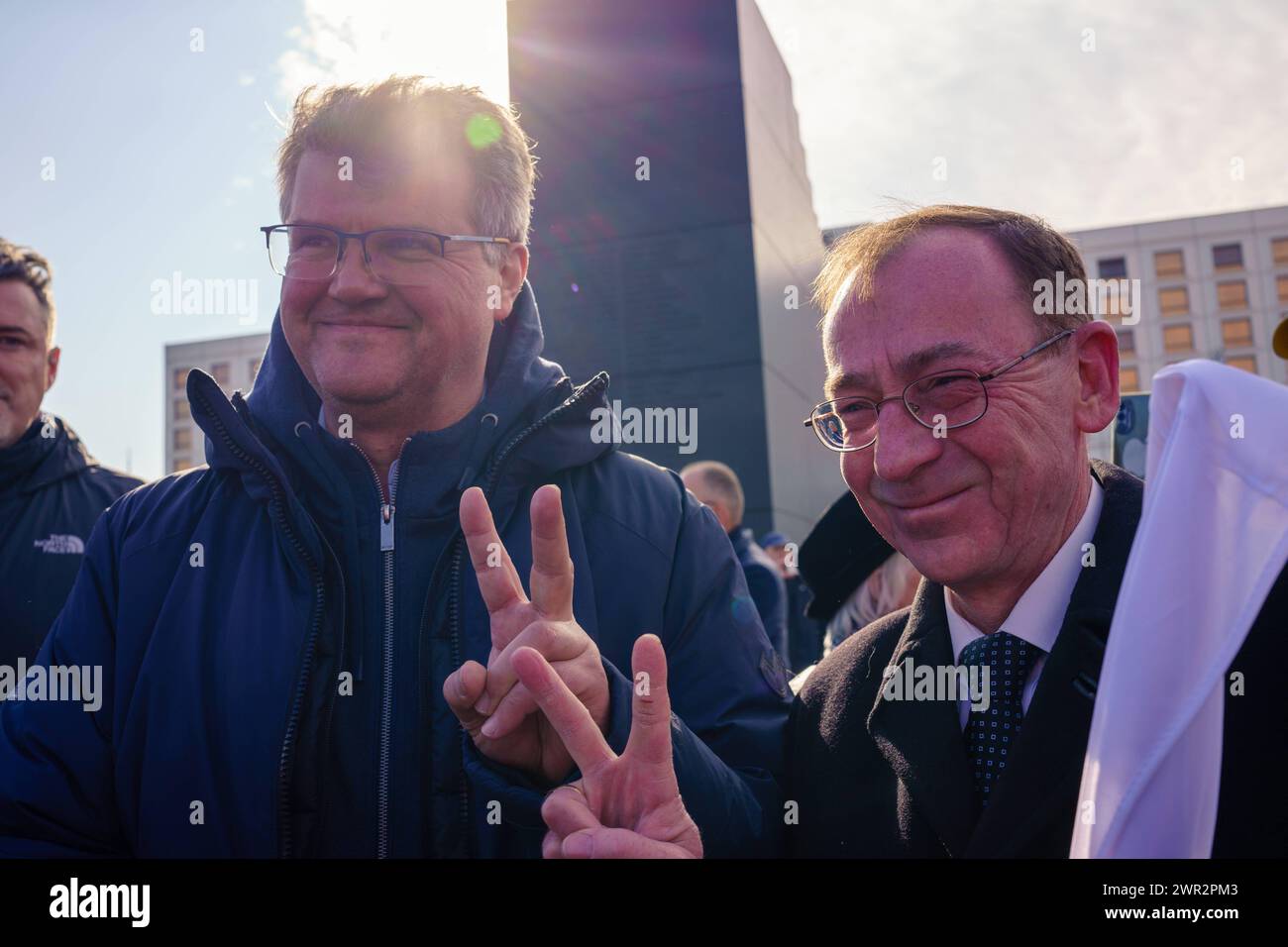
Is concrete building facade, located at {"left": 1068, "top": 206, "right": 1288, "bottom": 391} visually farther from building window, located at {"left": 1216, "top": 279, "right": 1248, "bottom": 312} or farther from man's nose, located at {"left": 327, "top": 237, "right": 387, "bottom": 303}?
man's nose, located at {"left": 327, "top": 237, "right": 387, "bottom": 303}

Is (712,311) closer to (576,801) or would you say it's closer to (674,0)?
(674,0)

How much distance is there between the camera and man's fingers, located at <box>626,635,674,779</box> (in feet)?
4.51

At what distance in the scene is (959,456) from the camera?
1.72 m

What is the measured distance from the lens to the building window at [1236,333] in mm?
46750

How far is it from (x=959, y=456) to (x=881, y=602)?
6.43ft

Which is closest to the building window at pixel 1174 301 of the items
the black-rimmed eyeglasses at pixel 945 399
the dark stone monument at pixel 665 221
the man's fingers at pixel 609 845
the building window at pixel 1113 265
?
the building window at pixel 1113 265

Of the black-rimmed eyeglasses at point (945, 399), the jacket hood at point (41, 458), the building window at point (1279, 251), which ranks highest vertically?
the building window at point (1279, 251)

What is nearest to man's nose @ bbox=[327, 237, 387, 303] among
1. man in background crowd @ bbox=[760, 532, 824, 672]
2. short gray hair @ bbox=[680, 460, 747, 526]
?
short gray hair @ bbox=[680, 460, 747, 526]

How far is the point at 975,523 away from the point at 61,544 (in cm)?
287

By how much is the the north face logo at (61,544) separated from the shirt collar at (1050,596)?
2855 mm

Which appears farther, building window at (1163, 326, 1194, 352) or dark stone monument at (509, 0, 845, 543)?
building window at (1163, 326, 1194, 352)

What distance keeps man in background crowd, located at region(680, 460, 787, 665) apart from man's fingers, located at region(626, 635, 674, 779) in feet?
10.5

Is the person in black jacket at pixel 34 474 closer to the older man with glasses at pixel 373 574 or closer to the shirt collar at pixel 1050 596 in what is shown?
the older man with glasses at pixel 373 574

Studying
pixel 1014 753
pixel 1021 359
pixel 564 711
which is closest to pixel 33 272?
pixel 564 711
